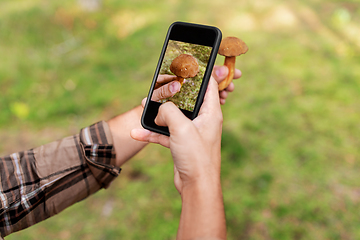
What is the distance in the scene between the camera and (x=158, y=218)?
7.13 feet

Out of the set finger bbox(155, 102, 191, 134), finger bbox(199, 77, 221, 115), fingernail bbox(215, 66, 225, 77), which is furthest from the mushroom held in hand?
fingernail bbox(215, 66, 225, 77)

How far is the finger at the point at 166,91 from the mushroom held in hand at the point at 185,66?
54 mm

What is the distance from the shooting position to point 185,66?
1175 mm

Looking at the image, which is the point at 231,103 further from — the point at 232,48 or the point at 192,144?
the point at 192,144

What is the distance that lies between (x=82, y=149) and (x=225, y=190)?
4.96ft

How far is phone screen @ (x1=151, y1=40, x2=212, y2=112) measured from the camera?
3.89 ft

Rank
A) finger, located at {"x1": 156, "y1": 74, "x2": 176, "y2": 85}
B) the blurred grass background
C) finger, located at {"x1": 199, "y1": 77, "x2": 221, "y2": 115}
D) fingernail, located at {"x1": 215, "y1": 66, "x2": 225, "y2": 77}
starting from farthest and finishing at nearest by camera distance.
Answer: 1. the blurred grass background
2. fingernail, located at {"x1": 215, "y1": 66, "x2": 225, "y2": 77}
3. finger, located at {"x1": 156, "y1": 74, "x2": 176, "y2": 85}
4. finger, located at {"x1": 199, "y1": 77, "x2": 221, "y2": 115}

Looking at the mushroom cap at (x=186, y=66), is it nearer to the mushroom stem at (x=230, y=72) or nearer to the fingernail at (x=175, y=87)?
the fingernail at (x=175, y=87)

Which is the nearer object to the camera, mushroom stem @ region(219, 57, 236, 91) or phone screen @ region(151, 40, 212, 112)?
phone screen @ region(151, 40, 212, 112)

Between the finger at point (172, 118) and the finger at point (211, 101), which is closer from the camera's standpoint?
the finger at point (172, 118)

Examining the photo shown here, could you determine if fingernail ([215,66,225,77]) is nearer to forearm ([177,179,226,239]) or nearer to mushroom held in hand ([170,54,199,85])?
mushroom held in hand ([170,54,199,85])

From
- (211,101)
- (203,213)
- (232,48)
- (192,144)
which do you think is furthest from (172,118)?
(232,48)

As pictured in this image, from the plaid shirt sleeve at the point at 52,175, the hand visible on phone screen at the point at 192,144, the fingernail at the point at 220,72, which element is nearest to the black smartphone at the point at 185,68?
the hand visible on phone screen at the point at 192,144

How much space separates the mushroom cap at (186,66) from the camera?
1.18 metres
